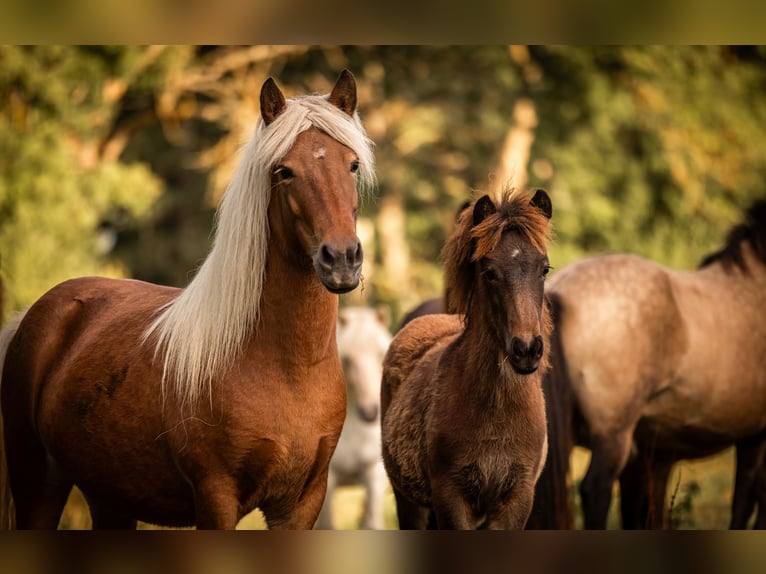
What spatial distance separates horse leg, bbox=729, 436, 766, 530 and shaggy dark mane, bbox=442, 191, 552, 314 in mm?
2968

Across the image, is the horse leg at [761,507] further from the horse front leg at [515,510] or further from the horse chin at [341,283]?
the horse chin at [341,283]

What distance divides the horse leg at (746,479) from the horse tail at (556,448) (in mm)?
1175

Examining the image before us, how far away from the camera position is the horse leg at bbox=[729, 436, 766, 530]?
6.46 meters

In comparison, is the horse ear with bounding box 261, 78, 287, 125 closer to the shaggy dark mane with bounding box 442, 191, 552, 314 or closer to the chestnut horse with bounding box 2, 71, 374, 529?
the chestnut horse with bounding box 2, 71, 374, 529

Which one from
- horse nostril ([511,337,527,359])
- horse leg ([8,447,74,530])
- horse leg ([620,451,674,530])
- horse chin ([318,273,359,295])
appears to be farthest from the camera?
horse leg ([620,451,674,530])

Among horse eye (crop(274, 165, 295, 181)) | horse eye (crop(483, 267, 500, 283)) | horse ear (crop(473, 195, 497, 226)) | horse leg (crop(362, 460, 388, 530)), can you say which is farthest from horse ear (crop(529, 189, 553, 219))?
horse leg (crop(362, 460, 388, 530))

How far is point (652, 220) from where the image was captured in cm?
1409

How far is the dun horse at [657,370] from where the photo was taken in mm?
6098

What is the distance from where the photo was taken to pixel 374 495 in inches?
322

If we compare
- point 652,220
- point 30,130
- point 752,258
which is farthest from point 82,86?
point 752,258

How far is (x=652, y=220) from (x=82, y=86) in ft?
25.4

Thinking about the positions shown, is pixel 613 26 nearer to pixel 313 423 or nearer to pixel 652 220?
pixel 313 423

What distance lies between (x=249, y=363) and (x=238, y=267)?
0.36m

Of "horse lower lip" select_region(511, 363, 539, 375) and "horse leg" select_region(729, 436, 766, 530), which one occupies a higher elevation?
"horse lower lip" select_region(511, 363, 539, 375)
